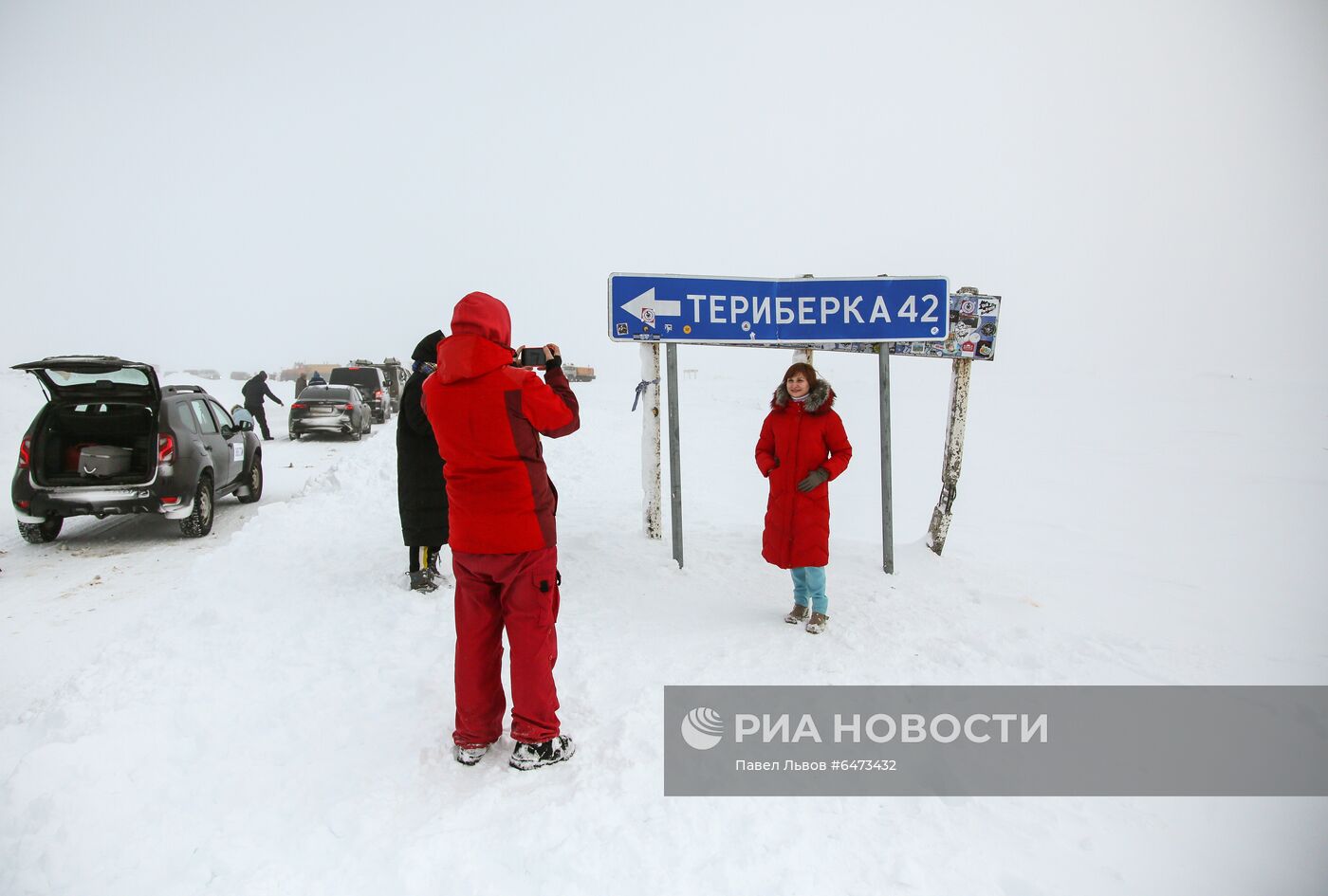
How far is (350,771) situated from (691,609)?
2553 mm

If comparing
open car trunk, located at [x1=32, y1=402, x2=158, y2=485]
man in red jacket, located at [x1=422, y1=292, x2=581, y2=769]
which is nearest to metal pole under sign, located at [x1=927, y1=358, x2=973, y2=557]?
man in red jacket, located at [x1=422, y1=292, x2=581, y2=769]

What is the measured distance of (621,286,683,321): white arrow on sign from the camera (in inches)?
227

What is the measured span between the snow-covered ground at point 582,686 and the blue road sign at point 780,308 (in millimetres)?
2154

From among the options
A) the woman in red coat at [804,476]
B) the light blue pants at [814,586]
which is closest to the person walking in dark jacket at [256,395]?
the woman in red coat at [804,476]

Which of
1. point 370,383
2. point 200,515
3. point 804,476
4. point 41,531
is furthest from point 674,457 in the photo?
point 370,383

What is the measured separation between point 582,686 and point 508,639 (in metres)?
0.90

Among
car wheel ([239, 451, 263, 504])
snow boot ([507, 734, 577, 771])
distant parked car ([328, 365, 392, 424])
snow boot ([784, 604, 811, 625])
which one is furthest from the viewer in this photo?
distant parked car ([328, 365, 392, 424])

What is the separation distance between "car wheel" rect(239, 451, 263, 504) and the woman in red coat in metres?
8.09

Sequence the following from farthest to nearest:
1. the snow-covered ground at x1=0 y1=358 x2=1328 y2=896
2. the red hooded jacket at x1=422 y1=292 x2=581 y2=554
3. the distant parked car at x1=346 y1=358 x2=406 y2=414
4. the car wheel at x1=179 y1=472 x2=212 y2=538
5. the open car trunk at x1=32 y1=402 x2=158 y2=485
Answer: the distant parked car at x1=346 y1=358 x2=406 y2=414, the car wheel at x1=179 y1=472 x2=212 y2=538, the open car trunk at x1=32 y1=402 x2=158 y2=485, the red hooded jacket at x1=422 y1=292 x2=581 y2=554, the snow-covered ground at x1=0 y1=358 x2=1328 y2=896

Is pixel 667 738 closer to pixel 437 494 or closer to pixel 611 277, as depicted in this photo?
pixel 437 494

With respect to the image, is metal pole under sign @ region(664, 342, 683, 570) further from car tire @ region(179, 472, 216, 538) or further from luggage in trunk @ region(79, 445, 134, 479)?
luggage in trunk @ region(79, 445, 134, 479)

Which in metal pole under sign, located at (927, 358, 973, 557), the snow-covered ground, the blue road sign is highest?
the blue road sign

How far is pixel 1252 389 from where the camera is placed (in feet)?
85.8

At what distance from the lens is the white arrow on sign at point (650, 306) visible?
5762 millimetres
